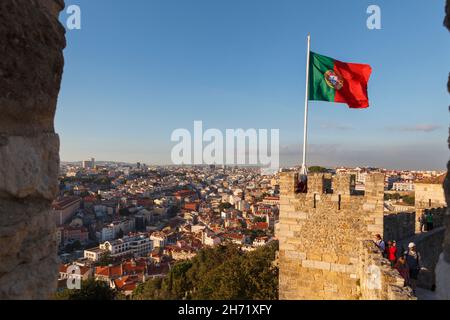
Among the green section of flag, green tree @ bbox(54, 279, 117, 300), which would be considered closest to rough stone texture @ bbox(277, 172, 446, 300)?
the green section of flag

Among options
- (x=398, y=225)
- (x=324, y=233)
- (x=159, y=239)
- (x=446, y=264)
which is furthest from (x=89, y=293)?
(x=159, y=239)

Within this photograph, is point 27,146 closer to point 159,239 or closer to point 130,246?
point 130,246

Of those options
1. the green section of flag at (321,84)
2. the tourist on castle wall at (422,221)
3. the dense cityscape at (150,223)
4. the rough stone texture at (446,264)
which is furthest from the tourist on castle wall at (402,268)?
the dense cityscape at (150,223)

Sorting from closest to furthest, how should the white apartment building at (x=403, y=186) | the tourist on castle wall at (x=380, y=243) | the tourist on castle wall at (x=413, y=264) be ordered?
1. the tourist on castle wall at (x=380, y=243)
2. the tourist on castle wall at (x=413, y=264)
3. the white apartment building at (x=403, y=186)

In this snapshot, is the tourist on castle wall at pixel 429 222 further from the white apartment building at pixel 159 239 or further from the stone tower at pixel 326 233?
the white apartment building at pixel 159 239

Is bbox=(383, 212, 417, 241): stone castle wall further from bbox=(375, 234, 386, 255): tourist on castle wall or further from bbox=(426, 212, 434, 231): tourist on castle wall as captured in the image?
bbox=(375, 234, 386, 255): tourist on castle wall
